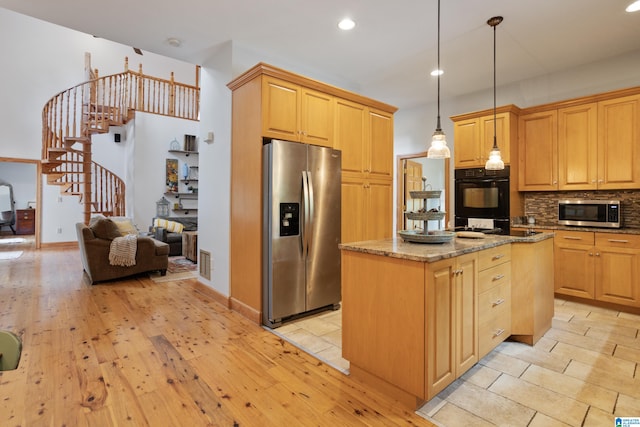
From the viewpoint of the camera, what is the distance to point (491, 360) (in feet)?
7.77

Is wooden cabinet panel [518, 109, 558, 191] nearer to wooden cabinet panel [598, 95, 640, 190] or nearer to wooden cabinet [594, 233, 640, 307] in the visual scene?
wooden cabinet panel [598, 95, 640, 190]

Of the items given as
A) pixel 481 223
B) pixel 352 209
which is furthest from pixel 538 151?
pixel 352 209

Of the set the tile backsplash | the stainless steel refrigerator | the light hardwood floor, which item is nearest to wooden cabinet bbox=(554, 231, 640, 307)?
the tile backsplash

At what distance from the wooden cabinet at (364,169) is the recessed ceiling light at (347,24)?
712 millimetres

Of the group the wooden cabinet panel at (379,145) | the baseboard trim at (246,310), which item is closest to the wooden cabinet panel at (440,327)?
the baseboard trim at (246,310)

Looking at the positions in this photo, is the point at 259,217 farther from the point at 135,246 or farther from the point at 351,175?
the point at 135,246

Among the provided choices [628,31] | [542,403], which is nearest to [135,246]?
[542,403]

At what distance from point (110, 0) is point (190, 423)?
3.39 metres

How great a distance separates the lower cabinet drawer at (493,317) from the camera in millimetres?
2170

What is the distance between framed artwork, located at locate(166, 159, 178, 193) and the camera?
26.8ft

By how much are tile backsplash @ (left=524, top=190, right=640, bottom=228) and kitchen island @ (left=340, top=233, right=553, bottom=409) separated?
2.45 m

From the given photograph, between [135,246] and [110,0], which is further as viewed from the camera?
[135,246]

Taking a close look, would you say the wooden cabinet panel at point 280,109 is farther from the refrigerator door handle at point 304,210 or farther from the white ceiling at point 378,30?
the white ceiling at point 378,30

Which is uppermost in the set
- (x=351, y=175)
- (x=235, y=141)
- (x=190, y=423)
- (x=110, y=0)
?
(x=110, y=0)
